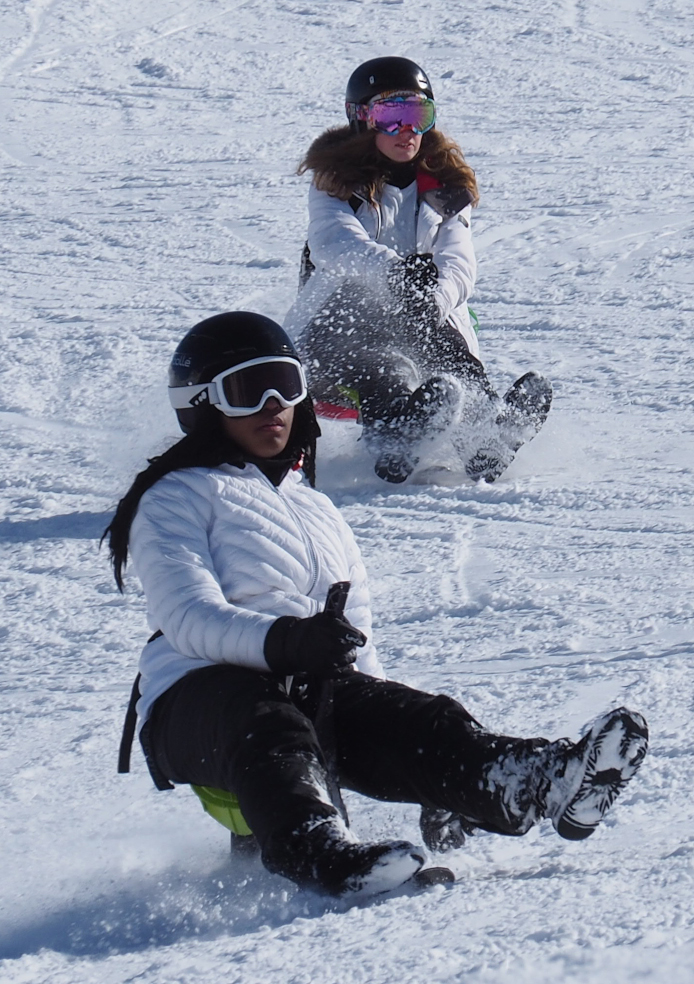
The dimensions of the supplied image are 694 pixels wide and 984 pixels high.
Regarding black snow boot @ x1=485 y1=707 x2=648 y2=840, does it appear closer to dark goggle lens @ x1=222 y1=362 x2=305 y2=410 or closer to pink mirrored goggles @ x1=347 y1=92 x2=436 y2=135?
dark goggle lens @ x1=222 y1=362 x2=305 y2=410

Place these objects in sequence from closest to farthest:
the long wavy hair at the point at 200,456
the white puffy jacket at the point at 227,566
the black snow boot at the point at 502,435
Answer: the white puffy jacket at the point at 227,566 → the long wavy hair at the point at 200,456 → the black snow boot at the point at 502,435

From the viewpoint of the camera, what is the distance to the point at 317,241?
17.4 feet

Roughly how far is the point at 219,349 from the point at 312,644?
2.42 ft

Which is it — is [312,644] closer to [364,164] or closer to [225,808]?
[225,808]

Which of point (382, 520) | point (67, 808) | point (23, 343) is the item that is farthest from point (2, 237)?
point (67, 808)

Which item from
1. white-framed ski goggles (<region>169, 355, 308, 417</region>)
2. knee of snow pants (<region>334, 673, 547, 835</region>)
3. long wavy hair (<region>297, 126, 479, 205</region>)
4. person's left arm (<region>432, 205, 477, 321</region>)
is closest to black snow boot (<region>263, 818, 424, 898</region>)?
knee of snow pants (<region>334, 673, 547, 835</region>)

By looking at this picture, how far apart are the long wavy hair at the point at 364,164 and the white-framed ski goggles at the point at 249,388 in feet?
8.36

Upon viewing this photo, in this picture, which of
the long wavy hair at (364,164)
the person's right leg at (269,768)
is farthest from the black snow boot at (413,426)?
the person's right leg at (269,768)

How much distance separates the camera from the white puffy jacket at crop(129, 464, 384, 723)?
2.53m

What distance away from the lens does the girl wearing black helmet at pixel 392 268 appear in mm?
5121

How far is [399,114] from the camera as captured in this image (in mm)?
5223

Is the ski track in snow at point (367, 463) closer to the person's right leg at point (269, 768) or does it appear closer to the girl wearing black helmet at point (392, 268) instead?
the person's right leg at point (269, 768)

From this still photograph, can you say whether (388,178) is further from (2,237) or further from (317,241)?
(2,237)

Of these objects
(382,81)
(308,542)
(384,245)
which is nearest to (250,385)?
(308,542)
